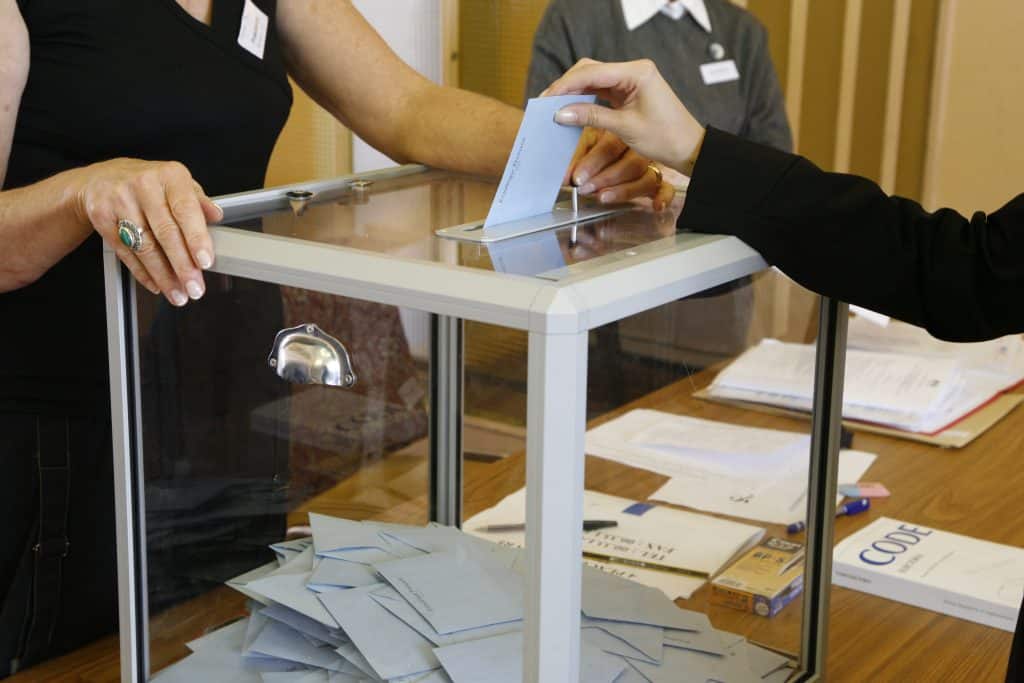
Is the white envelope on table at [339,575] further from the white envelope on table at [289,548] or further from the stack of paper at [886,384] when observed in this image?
the stack of paper at [886,384]

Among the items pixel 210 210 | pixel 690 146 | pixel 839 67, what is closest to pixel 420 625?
pixel 210 210

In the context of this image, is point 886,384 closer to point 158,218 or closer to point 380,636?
point 380,636

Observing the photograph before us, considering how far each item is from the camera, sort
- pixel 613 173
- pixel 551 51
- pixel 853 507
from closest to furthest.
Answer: pixel 613 173 → pixel 853 507 → pixel 551 51

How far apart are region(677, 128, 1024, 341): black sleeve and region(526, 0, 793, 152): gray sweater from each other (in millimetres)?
1870

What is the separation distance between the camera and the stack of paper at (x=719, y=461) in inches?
44.5

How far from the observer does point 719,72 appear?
2.93 m

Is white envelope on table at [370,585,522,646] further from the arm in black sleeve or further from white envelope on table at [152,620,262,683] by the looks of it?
the arm in black sleeve

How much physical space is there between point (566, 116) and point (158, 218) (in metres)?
0.31

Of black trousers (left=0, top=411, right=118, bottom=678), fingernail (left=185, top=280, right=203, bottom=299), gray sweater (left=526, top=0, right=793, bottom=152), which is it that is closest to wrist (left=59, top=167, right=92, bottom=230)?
fingernail (left=185, top=280, right=203, bottom=299)

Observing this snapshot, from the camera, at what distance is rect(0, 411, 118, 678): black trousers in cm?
114

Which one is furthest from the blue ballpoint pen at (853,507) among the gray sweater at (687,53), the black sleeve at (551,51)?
the black sleeve at (551,51)

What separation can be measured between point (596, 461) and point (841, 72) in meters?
3.32

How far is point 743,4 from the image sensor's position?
3.97m

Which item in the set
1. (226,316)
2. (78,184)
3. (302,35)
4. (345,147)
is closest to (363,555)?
(226,316)
